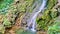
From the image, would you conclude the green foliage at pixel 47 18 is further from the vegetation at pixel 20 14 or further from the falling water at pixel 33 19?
the falling water at pixel 33 19

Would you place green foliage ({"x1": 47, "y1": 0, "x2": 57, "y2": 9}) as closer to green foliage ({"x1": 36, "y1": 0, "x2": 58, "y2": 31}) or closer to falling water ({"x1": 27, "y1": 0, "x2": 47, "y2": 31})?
green foliage ({"x1": 36, "y1": 0, "x2": 58, "y2": 31})

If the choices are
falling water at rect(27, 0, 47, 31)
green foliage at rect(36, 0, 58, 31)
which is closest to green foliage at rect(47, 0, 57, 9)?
green foliage at rect(36, 0, 58, 31)

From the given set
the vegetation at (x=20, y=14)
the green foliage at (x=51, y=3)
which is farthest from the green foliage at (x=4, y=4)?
Answer: the green foliage at (x=51, y=3)

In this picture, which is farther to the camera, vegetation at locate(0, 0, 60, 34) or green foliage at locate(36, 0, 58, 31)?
vegetation at locate(0, 0, 60, 34)

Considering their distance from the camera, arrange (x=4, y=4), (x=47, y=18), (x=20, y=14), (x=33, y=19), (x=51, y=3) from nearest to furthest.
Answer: (x=47, y=18) → (x=51, y=3) → (x=33, y=19) → (x=20, y=14) → (x=4, y=4)

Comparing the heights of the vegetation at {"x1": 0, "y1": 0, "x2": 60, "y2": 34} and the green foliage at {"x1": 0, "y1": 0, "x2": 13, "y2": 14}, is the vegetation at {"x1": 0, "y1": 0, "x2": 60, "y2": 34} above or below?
below

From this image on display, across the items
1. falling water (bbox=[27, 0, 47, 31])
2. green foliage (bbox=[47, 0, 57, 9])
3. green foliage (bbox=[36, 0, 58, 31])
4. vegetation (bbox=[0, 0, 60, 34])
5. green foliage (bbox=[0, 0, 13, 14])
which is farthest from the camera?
green foliage (bbox=[0, 0, 13, 14])

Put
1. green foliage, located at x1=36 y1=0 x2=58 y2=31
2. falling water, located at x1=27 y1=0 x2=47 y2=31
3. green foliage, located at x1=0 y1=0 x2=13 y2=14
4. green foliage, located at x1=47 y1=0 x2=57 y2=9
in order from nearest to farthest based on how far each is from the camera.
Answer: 1. green foliage, located at x1=36 y1=0 x2=58 y2=31
2. falling water, located at x1=27 y1=0 x2=47 y2=31
3. green foliage, located at x1=47 y1=0 x2=57 y2=9
4. green foliage, located at x1=0 y1=0 x2=13 y2=14

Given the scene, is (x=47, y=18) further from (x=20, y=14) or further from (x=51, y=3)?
(x=20, y=14)

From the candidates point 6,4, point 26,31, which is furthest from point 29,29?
point 6,4

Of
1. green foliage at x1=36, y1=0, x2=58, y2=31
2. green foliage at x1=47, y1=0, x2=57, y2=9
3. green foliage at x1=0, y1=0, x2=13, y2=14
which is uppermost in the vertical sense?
green foliage at x1=0, y1=0, x2=13, y2=14

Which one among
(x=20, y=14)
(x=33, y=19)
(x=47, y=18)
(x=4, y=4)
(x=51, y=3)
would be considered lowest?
(x=47, y=18)

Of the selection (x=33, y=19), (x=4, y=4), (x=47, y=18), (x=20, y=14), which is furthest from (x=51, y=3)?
(x=4, y=4)
